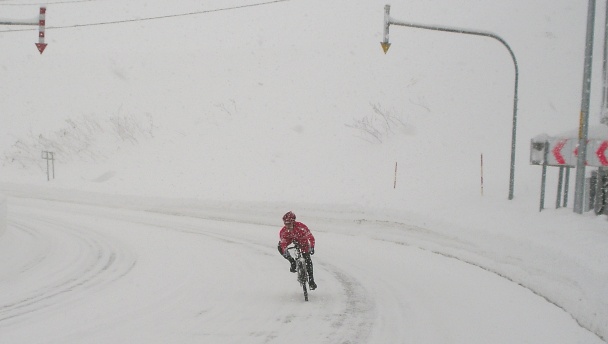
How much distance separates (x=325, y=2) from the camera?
53.8 metres

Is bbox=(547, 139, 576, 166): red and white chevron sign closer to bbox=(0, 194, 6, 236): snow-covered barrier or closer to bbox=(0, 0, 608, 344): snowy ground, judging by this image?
bbox=(0, 0, 608, 344): snowy ground

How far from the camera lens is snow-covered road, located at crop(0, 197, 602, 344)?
768 centimetres

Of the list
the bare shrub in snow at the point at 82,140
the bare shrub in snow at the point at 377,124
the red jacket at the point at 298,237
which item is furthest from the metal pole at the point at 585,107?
the bare shrub in snow at the point at 82,140

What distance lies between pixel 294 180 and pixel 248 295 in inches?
600

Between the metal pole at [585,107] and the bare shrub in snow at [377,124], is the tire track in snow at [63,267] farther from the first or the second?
the bare shrub in snow at [377,124]

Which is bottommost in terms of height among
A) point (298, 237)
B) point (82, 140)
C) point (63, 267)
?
point (63, 267)

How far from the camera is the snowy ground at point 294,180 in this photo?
880cm

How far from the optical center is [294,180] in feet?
82.5

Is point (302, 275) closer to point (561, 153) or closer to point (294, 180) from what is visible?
point (561, 153)

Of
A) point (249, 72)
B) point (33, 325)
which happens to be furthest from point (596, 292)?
point (249, 72)

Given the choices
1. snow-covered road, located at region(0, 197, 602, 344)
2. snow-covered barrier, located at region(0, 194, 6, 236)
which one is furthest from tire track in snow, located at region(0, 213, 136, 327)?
snow-covered barrier, located at region(0, 194, 6, 236)

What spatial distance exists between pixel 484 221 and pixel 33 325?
11053mm

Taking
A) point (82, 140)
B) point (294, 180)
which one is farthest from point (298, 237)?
point (82, 140)

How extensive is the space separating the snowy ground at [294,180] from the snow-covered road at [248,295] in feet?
0.21
